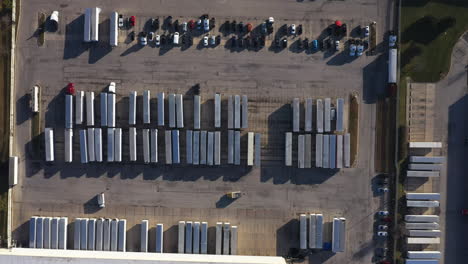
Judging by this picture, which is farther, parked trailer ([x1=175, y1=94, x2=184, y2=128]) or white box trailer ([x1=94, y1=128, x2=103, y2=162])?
white box trailer ([x1=94, y1=128, x2=103, y2=162])

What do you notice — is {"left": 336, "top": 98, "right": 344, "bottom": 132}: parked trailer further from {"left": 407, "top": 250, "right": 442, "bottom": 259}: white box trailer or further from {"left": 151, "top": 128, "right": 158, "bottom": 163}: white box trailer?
{"left": 151, "top": 128, "right": 158, "bottom": 163}: white box trailer

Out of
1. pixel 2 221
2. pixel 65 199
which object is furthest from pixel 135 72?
pixel 2 221

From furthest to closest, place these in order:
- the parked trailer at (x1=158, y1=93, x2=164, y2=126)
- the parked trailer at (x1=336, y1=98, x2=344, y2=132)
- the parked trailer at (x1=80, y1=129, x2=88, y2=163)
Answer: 1. the parked trailer at (x1=80, y1=129, x2=88, y2=163)
2. the parked trailer at (x1=158, y1=93, x2=164, y2=126)
3. the parked trailer at (x1=336, y1=98, x2=344, y2=132)

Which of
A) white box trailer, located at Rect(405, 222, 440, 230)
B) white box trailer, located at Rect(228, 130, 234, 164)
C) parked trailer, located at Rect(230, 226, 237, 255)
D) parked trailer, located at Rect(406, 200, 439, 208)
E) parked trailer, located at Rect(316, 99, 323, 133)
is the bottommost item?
parked trailer, located at Rect(230, 226, 237, 255)

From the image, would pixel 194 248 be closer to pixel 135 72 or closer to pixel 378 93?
pixel 135 72

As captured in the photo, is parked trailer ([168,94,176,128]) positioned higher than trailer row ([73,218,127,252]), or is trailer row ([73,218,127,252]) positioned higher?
parked trailer ([168,94,176,128])

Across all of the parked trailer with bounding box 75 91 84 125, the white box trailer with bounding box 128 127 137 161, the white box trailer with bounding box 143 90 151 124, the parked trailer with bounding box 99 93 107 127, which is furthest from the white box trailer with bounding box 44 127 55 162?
the white box trailer with bounding box 143 90 151 124
